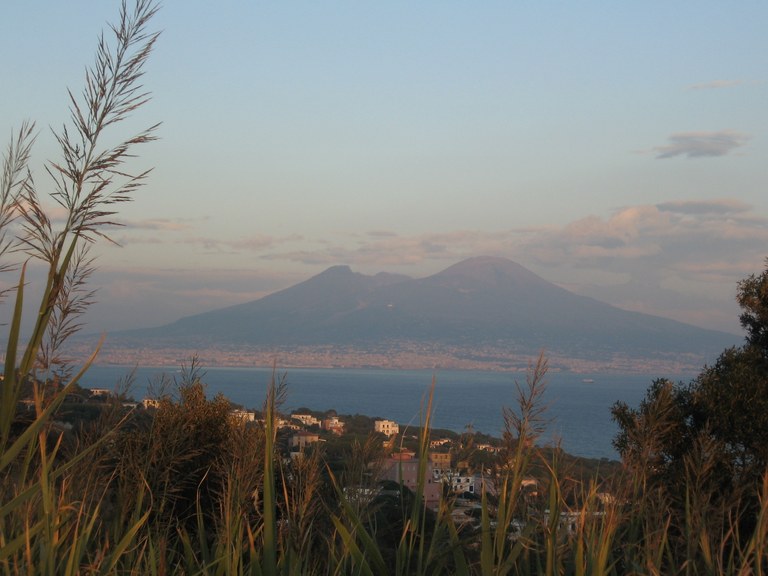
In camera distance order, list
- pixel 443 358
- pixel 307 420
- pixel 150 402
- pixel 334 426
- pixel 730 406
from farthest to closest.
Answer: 1. pixel 443 358
2. pixel 307 420
3. pixel 334 426
4. pixel 730 406
5. pixel 150 402

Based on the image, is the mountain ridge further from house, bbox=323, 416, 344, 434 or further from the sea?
house, bbox=323, 416, 344, 434

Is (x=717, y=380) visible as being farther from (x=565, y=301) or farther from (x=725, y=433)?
(x=565, y=301)

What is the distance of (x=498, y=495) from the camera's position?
6.53 feet

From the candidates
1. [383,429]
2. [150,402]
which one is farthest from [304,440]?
[383,429]

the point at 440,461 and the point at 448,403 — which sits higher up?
the point at 440,461

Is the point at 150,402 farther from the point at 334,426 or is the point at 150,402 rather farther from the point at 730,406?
the point at 334,426

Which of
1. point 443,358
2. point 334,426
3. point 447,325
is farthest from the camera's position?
point 447,325

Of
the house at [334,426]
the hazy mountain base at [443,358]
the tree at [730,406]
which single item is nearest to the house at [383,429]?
the house at [334,426]

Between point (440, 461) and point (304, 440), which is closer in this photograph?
point (440, 461)

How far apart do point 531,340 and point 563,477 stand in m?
133

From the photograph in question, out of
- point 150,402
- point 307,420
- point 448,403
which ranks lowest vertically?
point 448,403

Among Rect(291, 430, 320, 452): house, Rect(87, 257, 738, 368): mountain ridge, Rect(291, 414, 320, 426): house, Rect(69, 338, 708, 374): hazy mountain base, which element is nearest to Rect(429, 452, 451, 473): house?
Rect(291, 430, 320, 452): house

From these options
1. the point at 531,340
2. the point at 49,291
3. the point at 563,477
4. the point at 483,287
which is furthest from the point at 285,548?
the point at 483,287

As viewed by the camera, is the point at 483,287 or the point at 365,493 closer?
the point at 365,493
